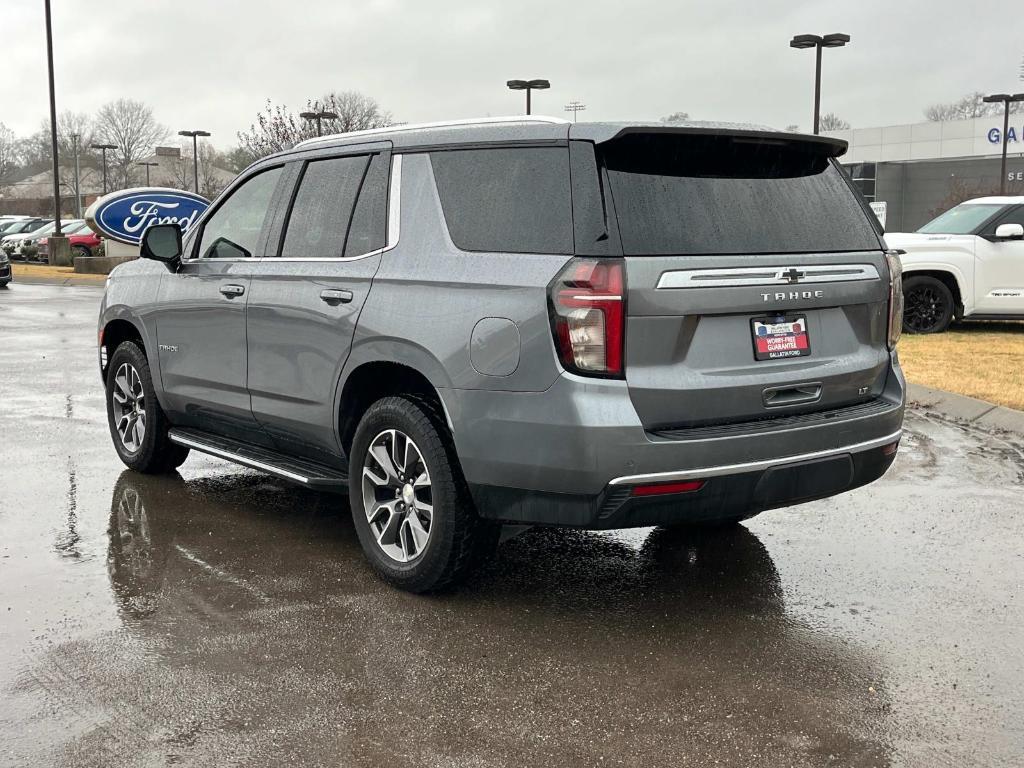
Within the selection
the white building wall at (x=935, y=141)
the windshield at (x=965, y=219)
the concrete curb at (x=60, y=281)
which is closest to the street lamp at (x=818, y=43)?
the windshield at (x=965, y=219)

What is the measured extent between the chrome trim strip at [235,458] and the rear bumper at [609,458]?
1.29m

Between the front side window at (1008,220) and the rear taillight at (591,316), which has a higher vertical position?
the front side window at (1008,220)

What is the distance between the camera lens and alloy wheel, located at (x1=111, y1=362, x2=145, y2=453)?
271 inches

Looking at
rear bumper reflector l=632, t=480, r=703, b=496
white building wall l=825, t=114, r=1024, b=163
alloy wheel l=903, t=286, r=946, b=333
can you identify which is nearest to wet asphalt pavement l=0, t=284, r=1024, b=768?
rear bumper reflector l=632, t=480, r=703, b=496

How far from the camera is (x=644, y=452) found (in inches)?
156

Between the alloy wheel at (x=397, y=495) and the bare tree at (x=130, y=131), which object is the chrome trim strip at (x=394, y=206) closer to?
the alloy wheel at (x=397, y=495)

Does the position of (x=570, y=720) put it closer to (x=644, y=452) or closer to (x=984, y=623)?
(x=644, y=452)

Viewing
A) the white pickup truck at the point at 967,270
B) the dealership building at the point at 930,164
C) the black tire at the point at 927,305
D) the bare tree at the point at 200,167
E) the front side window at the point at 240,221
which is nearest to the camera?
the front side window at the point at 240,221

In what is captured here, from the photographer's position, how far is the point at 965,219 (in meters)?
14.7

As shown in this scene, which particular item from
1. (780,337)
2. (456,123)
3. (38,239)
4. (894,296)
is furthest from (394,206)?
(38,239)

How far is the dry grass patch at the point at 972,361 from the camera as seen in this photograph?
9.79 meters

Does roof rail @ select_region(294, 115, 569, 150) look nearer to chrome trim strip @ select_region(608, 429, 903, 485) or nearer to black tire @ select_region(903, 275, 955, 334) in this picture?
chrome trim strip @ select_region(608, 429, 903, 485)

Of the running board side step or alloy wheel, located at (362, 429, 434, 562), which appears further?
the running board side step

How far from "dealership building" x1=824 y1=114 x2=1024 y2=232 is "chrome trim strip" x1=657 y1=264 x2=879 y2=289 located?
180 ft
